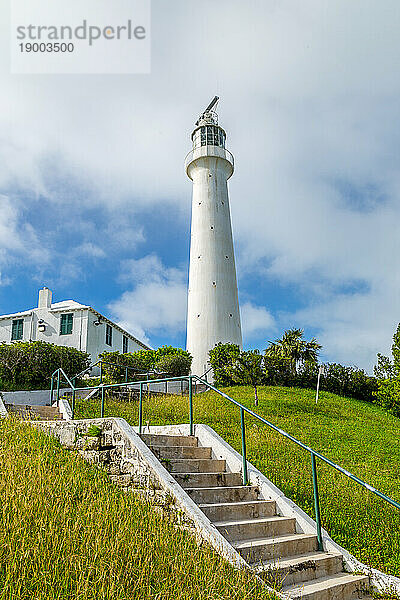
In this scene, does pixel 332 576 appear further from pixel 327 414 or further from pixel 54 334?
pixel 54 334

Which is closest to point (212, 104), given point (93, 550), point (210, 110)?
point (210, 110)

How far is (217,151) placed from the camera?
3003cm

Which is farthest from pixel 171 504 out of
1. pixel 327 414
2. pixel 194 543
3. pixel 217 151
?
pixel 217 151

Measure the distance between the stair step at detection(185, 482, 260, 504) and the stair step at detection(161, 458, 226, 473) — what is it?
573 mm

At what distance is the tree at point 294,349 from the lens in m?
22.3

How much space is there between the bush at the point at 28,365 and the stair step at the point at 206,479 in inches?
474

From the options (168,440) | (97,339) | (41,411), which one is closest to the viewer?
(168,440)

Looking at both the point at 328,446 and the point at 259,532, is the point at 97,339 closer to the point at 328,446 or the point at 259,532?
A: the point at 328,446

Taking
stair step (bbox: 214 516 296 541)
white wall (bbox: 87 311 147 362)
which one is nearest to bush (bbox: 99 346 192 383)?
white wall (bbox: 87 311 147 362)

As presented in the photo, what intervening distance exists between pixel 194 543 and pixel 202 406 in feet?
32.6

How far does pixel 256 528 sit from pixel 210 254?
22.1 metres

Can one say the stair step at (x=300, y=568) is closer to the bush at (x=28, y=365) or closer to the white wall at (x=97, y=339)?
the bush at (x=28, y=365)

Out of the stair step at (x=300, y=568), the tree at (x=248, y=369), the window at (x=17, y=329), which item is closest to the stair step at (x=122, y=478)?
the stair step at (x=300, y=568)

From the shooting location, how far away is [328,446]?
40.6 ft
